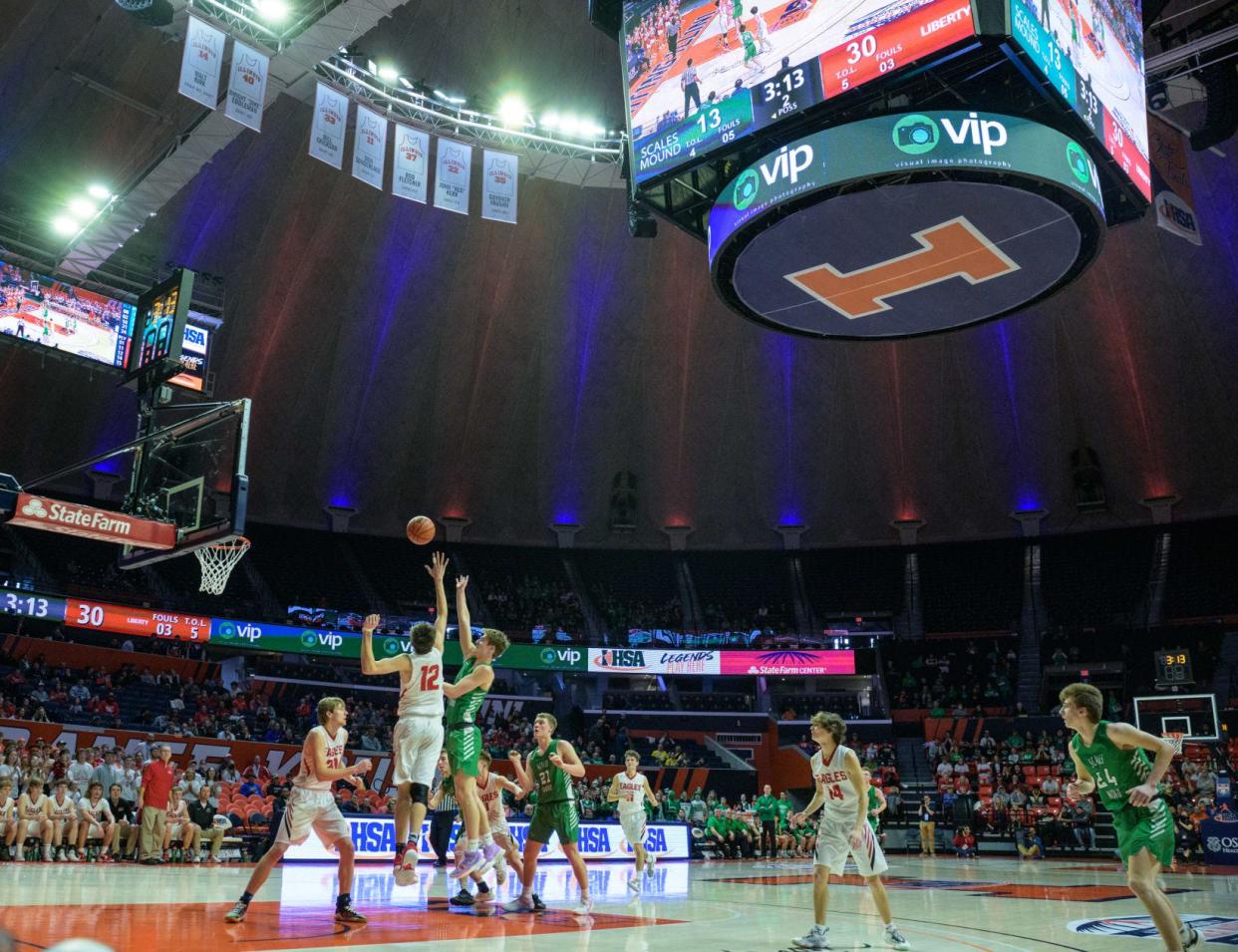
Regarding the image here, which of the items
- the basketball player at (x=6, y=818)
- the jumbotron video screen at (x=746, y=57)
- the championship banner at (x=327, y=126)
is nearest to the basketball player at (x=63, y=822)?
the basketball player at (x=6, y=818)

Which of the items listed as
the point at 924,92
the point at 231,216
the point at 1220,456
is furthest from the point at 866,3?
the point at 1220,456

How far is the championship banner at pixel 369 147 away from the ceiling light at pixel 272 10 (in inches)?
154

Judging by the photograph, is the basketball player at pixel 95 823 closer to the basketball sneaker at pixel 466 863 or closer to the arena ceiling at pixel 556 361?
the basketball sneaker at pixel 466 863

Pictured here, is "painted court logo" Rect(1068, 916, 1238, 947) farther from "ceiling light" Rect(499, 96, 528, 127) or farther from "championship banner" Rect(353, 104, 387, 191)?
"ceiling light" Rect(499, 96, 528, 127)

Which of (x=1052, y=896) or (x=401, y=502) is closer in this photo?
(x=1052, y=896)

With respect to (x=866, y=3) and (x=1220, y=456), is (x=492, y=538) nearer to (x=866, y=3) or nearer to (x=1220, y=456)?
(x=1220, y=456)

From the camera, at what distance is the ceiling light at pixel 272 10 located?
17922mm

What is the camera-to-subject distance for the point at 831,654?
3931 centimetres

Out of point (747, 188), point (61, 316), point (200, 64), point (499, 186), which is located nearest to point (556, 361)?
point (499, 186)

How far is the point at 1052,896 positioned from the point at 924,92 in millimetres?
10791

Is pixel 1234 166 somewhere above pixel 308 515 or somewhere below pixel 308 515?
above

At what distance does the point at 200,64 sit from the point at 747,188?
939 cm

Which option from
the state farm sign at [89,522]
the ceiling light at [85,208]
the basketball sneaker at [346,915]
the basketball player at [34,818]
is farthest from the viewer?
→ the ceiling light at [85,208]

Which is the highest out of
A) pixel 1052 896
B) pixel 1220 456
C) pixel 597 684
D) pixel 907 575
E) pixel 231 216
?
pixel 231 216
